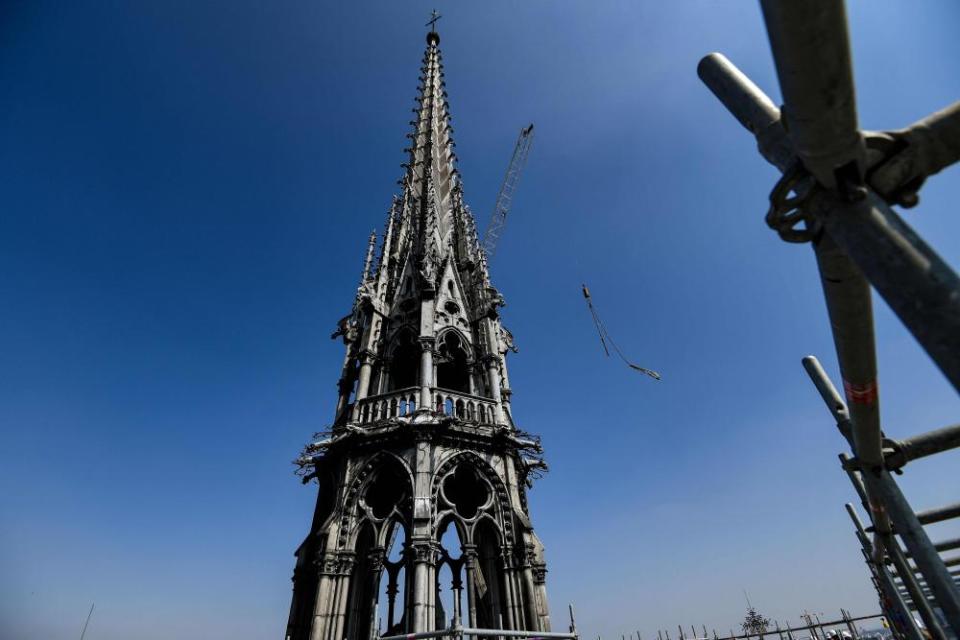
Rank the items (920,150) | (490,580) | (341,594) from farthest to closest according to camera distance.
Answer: (490,580)
(341,594)
(920,150)

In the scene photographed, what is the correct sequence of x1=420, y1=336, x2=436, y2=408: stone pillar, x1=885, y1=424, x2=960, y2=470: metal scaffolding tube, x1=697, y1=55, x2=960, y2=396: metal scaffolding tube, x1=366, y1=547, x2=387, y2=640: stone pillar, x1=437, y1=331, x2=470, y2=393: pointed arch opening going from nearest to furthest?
x1=697, y1=55, x2=960, y2=396: metal scaffolding tube, x1=885, y1=424, x2=960, y2=470: metal scaffolding tube, x1=366, y1=547, x2=387, y2=640: stone pillar, x1=420, y1=336, x2=436, y2=408: stone pillar, x1=437, y1=331, x2=470, y2=393: pointed arch opening

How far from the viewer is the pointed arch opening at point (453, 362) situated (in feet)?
76.9

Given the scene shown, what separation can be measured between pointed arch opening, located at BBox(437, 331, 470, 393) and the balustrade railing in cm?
274

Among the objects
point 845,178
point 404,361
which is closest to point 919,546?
point 845,178

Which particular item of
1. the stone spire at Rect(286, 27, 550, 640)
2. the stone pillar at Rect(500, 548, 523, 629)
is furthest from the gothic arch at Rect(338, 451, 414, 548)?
the stone pillar at Rect(500, 548, 523, 629)

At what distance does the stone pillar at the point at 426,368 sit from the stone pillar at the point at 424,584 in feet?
18.0

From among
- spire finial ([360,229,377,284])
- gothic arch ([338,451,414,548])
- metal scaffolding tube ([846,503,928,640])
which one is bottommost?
metal scaffolding tube ([846,503,928,640])

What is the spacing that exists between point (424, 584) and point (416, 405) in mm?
6740

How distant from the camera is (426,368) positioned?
20.8 m

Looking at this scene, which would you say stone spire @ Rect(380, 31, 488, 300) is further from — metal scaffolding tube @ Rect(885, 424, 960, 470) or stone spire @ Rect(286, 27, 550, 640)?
metal scaffolding tube @ Rect(885, 424, 960, 470)

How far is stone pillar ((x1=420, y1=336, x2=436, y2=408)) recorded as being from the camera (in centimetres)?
1952

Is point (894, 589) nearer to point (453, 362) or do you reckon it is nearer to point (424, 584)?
point (424, 584)

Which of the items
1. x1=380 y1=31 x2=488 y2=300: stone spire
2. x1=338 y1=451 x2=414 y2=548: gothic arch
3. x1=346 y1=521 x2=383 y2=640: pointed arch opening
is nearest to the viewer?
x1=346 y1=521 x2=383 y2=640: pointed arch opening

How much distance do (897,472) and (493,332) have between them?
17.7 meters
